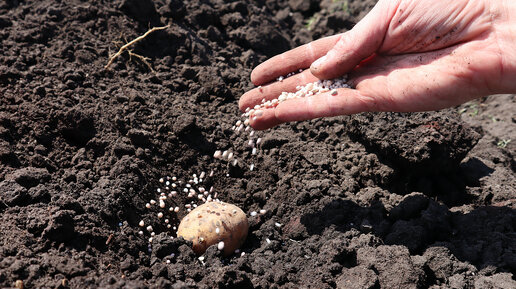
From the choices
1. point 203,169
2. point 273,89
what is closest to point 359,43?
point 273,89

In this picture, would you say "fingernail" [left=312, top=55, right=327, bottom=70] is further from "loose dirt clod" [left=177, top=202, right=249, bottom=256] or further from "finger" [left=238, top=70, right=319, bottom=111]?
"loose dirt clod" [left=177, top=202, right=249, bottom=256]

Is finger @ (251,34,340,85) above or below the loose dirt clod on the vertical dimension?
above

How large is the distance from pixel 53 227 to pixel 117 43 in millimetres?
2469

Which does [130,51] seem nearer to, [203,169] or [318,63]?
[203,169]

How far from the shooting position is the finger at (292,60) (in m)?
4.26

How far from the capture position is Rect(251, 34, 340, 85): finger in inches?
168

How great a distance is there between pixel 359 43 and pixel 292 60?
678 millimetres

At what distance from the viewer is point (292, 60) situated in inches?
169

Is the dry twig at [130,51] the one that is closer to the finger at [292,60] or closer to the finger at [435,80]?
the finger at [292,60]

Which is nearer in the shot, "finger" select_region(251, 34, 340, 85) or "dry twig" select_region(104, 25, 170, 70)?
"finger" select_region(251, 34, 340, 85)

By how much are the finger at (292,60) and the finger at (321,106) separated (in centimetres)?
64

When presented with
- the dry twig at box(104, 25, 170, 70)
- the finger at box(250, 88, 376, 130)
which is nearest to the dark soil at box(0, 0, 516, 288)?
the dry twig at box(104, 25, 170, 70)

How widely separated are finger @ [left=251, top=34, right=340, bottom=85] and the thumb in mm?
310

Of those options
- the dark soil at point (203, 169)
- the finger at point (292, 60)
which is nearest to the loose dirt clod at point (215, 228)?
the dark soil at point (203, 169)
